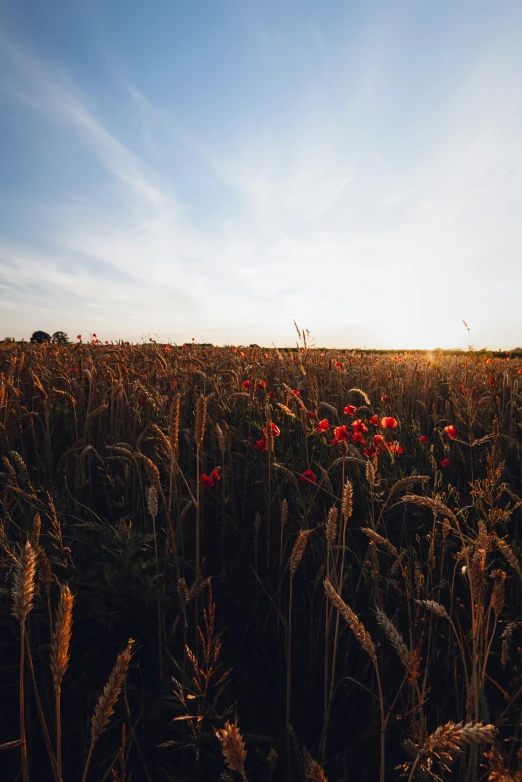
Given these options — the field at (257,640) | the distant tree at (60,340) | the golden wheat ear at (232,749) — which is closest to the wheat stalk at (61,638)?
the field at (257,640)

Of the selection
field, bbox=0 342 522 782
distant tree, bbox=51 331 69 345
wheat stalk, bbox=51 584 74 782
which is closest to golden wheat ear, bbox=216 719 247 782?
field, bbox=0 342 522 782

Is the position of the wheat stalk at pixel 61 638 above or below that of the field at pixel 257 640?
above

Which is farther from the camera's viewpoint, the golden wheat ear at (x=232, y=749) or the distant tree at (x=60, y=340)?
the distant tree at (x=60, y=340)

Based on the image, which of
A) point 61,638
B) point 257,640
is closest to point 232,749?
point 61,638

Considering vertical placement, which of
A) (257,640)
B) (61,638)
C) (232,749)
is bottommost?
(257,640)

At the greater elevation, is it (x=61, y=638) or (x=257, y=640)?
(x=61, y=638)

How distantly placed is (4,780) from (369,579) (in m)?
1.34

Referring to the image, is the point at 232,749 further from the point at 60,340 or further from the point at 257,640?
the point at 60,340

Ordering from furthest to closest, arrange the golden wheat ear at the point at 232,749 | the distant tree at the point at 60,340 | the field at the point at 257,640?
the distant tree at the point at 60,340, the field at the point at 257,640, the golden wheat ear at the point at 232,749

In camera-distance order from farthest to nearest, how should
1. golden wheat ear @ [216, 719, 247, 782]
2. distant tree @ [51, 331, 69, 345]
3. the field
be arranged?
1. distant tree @ [51, 331, 69, 345]
2. the field
3. golden wheat ear @ [216, 719, 247, 782]

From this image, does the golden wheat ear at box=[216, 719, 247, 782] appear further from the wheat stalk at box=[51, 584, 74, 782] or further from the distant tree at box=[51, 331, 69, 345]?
the distant tree at box=[51, 331, 69, 345]

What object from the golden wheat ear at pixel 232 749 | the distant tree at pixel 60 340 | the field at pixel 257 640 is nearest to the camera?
the golden wheat ear at pixel 232 749

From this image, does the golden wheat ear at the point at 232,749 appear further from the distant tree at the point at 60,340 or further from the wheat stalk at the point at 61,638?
the distant tree at the point at 60,340

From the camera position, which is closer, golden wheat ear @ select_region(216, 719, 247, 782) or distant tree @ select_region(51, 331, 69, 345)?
golden wheat ear @ select_region(216, 719, 247, 782)
